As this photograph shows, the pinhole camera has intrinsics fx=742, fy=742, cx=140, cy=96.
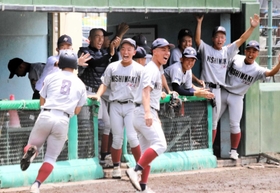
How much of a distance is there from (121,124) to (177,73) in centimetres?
118

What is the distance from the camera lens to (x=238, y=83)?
11.0 meters

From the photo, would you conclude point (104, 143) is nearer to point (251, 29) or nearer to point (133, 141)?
point (133, 141)

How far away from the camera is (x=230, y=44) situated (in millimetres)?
11109

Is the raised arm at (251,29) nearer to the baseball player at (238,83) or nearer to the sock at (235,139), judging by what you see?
the baseball player at (238,83)

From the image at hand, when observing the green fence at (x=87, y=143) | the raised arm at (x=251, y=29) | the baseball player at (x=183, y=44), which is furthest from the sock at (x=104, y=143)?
the raised arm at (x=251, y=29)

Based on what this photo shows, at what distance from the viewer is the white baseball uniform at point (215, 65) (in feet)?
35.8

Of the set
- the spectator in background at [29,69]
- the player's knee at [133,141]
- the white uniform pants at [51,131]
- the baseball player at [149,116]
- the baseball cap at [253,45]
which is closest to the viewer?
the white uniform pants at [51,131]

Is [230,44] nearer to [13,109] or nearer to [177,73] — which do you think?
[177,73]

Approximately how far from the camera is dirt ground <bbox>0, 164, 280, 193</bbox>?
8820 mm

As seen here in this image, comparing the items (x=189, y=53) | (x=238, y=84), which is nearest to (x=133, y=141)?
(x=189, y=53)

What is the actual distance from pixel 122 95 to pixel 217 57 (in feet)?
6.67

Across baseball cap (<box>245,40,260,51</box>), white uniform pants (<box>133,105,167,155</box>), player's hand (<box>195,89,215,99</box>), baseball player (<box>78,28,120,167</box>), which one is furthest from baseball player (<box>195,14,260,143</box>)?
white uniform pants (<box>133,105,167,155</box>)

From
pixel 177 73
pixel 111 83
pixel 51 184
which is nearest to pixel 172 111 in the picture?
pixel 177 73

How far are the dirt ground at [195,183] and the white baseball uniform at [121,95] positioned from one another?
594 mm
